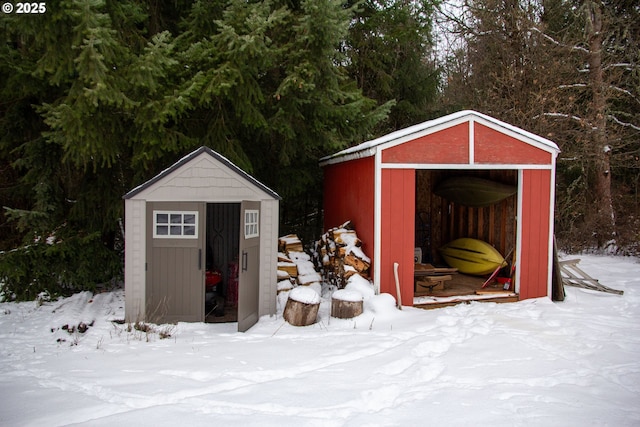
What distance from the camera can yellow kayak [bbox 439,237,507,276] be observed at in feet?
29.5

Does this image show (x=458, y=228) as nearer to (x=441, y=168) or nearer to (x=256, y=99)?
(x=441, y=168)

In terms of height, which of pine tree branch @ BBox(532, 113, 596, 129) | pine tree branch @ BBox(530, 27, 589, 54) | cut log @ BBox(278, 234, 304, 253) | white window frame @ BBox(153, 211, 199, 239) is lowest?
cut log @ BBox(278, 234, 304, 253)

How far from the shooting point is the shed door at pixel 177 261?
21.8 feet

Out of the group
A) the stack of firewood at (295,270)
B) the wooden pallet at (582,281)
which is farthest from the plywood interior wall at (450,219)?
the stack of firewood at (295,270)

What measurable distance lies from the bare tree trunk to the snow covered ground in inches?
262

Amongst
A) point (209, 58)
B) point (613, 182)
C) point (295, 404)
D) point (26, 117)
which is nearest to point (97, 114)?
→ point (209, 58)

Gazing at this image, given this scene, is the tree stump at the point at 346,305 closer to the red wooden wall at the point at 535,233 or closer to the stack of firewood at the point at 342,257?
the stack of firewood at the point at 342,257

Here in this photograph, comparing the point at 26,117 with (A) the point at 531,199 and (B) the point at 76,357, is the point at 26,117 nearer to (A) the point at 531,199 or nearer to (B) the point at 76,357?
(B) the point at 76,357

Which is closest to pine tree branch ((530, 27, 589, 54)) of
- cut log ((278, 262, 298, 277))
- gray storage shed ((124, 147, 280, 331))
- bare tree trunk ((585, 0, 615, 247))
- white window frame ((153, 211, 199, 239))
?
bare tree trunk ((585, 0, 615, 247))

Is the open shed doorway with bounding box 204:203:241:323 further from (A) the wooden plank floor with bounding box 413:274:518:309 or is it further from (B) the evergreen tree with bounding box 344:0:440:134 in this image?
(B) the evergreen tree with bounding box 344:0:440:134

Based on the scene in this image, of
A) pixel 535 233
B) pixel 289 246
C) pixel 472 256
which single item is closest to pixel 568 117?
pixel 472 256

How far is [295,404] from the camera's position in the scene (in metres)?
4.00

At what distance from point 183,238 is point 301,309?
6.37 feet

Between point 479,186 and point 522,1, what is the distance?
27.8 feet
